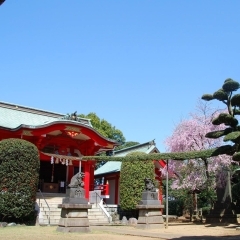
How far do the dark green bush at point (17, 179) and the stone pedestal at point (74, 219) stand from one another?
3140 mm

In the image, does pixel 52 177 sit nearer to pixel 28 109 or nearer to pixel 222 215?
pixel 28 109

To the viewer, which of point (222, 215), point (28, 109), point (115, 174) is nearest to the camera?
point (222, 215)

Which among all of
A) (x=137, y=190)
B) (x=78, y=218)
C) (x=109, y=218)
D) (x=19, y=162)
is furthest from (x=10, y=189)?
(x=137, y=190)

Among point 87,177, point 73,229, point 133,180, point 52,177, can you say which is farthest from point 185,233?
point 52,177

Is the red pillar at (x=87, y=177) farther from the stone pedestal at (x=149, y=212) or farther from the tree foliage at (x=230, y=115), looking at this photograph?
the tree foliage at (x=230, y=115)

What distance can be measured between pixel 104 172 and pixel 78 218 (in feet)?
47.9

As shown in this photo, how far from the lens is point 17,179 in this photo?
17531mm

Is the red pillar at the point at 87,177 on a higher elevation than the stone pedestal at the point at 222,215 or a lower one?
higher

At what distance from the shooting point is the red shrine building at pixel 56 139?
21.8 metres

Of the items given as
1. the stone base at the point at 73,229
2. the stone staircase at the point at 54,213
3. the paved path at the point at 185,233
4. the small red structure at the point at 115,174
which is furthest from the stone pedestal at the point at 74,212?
the small red structure at the point at 115,174

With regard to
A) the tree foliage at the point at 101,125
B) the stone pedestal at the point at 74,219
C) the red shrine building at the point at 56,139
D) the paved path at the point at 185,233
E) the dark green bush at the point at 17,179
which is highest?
the tree foliage at the point at 101,125

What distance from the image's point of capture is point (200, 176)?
931 inches

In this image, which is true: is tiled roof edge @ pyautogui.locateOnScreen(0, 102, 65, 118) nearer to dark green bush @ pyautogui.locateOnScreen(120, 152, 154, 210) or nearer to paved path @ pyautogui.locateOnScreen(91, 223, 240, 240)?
dark green bush @ pyautogui.locateOnScreen(120, 152, 154, 210)

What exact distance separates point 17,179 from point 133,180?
748 cm
